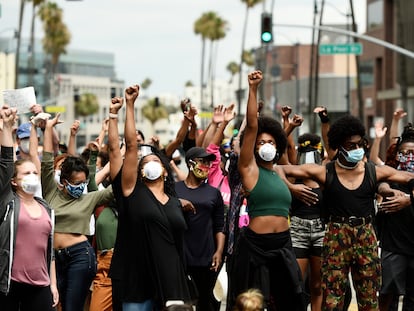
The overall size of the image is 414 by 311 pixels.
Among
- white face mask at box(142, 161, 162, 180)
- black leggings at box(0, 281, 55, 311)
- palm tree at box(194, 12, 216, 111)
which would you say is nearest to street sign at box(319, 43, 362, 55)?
white face mask at box(142, 161, 162, 180)

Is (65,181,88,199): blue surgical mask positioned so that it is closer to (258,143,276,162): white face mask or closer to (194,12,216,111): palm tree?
(258,143,276,162): white face mask

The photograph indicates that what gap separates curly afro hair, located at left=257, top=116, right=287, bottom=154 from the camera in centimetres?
987

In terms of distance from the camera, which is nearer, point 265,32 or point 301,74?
point 265,32

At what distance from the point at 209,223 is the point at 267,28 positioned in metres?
21.6

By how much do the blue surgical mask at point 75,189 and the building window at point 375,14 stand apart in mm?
67045

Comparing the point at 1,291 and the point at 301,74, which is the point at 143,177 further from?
the point at 301,74

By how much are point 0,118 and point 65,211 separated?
6.53ft

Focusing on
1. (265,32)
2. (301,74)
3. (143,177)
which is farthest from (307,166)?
(301,74)

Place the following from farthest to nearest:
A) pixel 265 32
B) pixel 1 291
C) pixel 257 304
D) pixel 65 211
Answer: pixel 265 32, pixel 65 211, pixel 1 291, pixel 257 304

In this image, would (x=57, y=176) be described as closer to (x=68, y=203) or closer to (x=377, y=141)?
(x=68, y=203)

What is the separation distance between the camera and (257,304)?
7777 mm

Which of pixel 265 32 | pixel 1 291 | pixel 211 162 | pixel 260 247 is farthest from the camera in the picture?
pixel 265 32

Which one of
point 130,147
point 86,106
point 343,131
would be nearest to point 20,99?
point 130,147

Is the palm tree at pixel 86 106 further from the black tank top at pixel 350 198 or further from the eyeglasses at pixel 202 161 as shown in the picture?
the black tank top at pixel 350 198
